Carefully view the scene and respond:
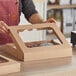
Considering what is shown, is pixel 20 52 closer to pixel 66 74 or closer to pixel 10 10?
pixel 66 74

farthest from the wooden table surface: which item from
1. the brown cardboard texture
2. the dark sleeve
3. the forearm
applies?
the dark sleeve

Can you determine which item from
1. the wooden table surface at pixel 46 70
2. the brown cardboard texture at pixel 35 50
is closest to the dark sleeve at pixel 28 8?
the brown cardboard texture at pixel 35 50

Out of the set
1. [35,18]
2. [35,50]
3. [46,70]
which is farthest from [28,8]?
[46,70]

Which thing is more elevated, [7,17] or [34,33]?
[7,17]

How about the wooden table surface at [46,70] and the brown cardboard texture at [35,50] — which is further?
the brown cardboard texture at [35,50]

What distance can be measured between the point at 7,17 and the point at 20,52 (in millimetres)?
754

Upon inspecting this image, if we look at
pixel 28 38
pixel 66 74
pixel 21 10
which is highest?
pixel 21 10

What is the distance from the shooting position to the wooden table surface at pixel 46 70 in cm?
96

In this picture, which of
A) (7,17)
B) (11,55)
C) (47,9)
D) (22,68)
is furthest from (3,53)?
(47,9)

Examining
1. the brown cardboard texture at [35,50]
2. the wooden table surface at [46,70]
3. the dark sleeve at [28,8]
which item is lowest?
the wooden table surface at [46,70]

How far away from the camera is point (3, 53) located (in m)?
1.23

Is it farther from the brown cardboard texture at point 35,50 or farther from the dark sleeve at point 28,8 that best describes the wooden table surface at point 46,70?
the dark sleeve at point 28,8

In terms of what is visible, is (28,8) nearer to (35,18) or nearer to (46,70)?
(35,18)

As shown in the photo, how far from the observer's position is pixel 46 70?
1.00m
